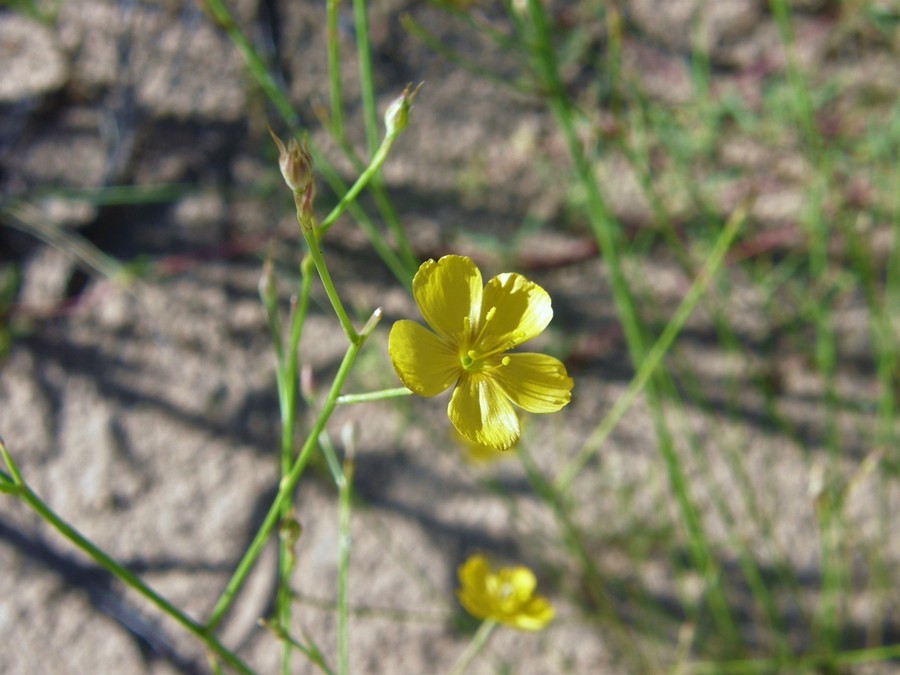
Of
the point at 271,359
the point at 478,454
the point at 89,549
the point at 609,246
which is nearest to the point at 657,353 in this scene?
the point at 609,246

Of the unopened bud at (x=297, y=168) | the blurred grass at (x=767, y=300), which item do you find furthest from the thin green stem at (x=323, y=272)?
the blurred grass at (x=767, y=300)

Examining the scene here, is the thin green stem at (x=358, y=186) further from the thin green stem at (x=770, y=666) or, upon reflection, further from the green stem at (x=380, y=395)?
the thin green stem at (x=770, y=666)

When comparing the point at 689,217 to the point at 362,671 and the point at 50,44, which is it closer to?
the point at 362,671

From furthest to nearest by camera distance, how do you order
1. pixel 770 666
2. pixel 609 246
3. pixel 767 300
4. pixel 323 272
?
1. pixel 767 300
2. pixel 770 666
3. pixel 609 246
4. pixel 323 272

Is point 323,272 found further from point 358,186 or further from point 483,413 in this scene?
point 483,413

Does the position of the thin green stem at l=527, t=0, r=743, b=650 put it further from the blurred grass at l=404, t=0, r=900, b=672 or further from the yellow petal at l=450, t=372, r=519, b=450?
the yellow petal at l=450, t=372, r=519, b=450
